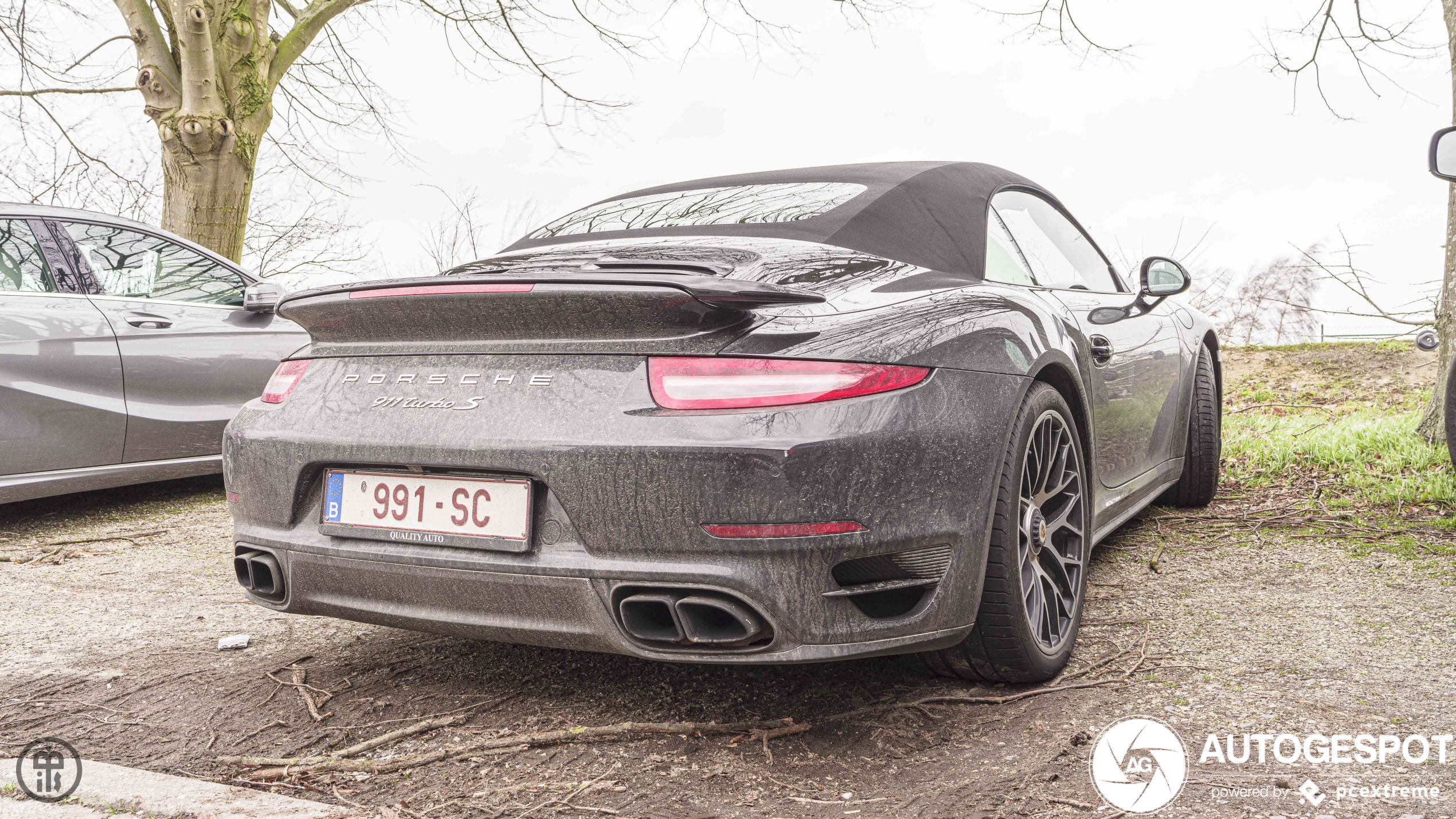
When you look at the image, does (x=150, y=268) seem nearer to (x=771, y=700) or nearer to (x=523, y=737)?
(x=523, y=737)

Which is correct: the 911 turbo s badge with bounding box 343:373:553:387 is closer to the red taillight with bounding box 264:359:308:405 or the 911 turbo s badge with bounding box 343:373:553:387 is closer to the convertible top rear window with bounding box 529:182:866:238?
the red taillight with bounding box 264:359:308:405

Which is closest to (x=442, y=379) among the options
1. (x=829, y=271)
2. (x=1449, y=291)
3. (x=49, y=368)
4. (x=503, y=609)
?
(x=503, y=609)

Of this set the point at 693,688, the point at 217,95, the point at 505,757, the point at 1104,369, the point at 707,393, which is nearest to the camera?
the point at 707,393

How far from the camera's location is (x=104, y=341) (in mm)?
4691

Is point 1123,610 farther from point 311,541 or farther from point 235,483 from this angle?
point 235,483

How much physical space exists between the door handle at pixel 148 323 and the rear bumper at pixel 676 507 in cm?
322

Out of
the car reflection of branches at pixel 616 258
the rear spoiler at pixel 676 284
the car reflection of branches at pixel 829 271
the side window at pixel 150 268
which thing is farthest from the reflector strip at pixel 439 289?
the side window at pixel 150 268

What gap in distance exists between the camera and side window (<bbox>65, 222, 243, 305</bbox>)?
4.83 m

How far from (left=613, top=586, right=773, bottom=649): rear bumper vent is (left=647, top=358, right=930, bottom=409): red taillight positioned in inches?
13.7

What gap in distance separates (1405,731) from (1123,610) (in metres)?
0.99

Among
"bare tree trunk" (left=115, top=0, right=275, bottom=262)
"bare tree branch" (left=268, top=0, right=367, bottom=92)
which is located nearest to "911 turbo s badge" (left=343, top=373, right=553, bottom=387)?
"bare tree trunk" (left=115, top=0, right=275, bottom=262)

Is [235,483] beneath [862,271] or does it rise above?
beneath

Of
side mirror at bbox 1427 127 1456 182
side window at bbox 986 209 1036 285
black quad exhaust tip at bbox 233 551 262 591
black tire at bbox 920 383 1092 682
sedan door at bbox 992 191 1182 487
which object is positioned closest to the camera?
black tire at bbox 920 383 1092 682

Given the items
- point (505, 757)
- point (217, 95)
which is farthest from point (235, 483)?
point (217, 95)
